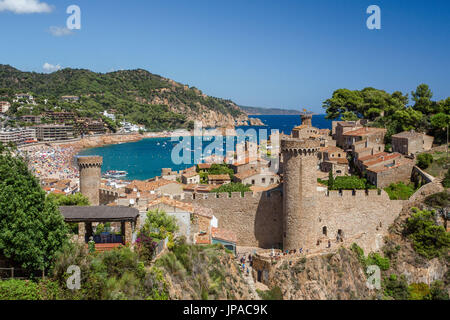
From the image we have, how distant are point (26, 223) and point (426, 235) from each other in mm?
18978

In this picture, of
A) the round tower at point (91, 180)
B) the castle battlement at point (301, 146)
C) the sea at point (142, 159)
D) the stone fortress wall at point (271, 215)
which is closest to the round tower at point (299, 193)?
the castle battlement at point (301, 146)

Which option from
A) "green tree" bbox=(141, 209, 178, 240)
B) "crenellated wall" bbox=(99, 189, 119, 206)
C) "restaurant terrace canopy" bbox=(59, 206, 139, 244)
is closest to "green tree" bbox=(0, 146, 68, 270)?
"restaurant terrace canopy" bbox=(59, 206, 139, 244)

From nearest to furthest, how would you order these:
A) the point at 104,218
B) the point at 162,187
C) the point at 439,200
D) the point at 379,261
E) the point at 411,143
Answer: the point at 104,218 → the point at 379,261 → the point at 439,200 → the point at 411,143 → the point at 162,187

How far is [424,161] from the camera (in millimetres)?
26859

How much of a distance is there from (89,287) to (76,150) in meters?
89.8

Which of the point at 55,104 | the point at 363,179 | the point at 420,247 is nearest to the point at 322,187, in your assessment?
the point at 363,179

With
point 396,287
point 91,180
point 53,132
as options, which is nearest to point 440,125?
point 396,287

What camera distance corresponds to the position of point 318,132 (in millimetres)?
42281

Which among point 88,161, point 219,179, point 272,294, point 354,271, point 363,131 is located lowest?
point 354,271

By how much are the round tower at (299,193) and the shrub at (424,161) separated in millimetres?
11057

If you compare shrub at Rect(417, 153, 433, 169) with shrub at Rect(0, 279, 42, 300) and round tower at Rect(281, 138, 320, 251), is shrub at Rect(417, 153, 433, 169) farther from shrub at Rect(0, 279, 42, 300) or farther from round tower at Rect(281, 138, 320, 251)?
shrub at Rect(0, 279, 42, 300)

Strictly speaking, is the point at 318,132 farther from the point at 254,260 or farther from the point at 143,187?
the point at 254,260

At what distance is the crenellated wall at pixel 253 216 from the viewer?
68.6ft

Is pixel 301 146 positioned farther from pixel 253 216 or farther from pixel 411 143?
pixel 411 143
